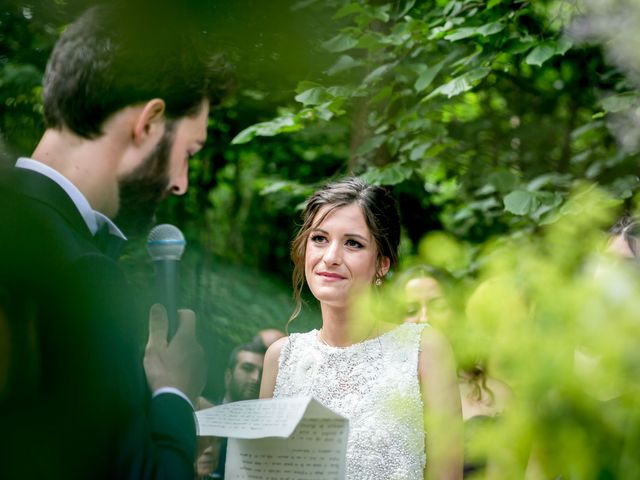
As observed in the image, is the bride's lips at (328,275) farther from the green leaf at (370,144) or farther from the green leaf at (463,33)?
the green leaf at (370,144)

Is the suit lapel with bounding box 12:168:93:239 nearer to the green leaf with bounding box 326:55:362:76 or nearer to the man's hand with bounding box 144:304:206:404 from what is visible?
the man's hand with bounding box 144:304:206:404

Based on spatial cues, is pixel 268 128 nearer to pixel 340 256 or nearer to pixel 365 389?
pixel 340 256

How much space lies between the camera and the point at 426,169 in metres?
5.21

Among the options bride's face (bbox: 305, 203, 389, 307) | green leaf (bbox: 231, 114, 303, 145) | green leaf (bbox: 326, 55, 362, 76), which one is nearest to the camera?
green leaf (bbox: 326, 55, 362, 76)

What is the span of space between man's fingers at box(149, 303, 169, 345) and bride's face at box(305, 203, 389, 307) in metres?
1.32

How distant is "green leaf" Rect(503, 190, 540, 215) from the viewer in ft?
13.2

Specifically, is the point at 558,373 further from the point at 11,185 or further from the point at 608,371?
the point at 11,185

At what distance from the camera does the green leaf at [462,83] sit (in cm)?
380

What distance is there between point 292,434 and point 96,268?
1.05 meters

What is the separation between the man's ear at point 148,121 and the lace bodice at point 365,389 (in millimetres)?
1571

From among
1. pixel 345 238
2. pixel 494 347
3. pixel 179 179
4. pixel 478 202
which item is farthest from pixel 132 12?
pixel 478 202

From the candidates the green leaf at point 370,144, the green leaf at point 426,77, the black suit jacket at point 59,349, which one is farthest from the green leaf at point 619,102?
the black suit jacket at point 59,349

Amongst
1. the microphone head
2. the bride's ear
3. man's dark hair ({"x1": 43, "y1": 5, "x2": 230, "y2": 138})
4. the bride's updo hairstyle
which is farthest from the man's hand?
the bride's ear

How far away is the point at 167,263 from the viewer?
165 centimetres
